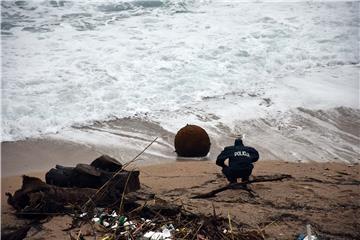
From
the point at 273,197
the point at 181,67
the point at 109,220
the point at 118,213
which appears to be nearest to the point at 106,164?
the point at 118,213

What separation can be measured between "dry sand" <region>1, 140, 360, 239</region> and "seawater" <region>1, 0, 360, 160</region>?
3.04 feet

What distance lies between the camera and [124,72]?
35.9 ft

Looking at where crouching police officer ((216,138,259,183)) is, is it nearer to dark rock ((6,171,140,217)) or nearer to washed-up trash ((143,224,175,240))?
dark rock ((6,171,140,217))

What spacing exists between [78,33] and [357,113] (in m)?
8.53

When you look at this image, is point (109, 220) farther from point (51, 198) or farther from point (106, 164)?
point (106, 164)

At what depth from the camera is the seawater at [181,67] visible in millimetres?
8516

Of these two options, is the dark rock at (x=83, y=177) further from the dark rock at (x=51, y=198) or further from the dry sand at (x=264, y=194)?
the dry sand at (x=264, y=194)

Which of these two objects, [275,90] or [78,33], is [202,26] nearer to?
[78,33]

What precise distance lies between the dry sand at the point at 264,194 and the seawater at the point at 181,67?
93 cm

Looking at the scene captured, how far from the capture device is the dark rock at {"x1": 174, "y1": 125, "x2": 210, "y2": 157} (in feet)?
21.9

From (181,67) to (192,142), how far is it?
493 centimetres

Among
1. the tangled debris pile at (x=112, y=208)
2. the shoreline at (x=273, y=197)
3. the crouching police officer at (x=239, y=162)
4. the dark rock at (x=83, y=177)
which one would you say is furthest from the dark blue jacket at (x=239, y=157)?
the dark rock at (x=83, y=177)

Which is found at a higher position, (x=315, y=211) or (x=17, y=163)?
(x=315, y=211)

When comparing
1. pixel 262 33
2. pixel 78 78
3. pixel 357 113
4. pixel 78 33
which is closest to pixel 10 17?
pixel 78 33
